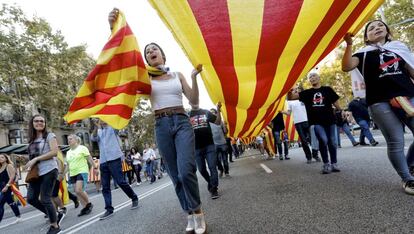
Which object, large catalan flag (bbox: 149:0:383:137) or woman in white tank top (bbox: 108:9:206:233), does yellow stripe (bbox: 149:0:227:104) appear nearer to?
large catalan flag (bbox: 149:0:383:137)

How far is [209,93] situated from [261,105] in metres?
1.24

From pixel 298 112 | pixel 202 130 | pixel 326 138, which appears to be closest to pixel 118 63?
pixel 202 130

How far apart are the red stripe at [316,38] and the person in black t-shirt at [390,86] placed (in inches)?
13.9

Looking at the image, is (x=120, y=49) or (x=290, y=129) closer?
(x=120, y=49)

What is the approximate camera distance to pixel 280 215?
3.47 metres

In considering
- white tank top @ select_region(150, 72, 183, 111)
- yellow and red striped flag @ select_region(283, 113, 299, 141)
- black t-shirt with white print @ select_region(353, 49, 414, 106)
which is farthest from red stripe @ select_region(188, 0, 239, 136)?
yellow and red striped flag @ select_region(283, 113, 299, 141)

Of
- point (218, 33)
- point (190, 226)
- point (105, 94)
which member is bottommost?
point (190, 226)

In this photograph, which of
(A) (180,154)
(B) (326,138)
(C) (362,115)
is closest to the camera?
(A) (180,154)

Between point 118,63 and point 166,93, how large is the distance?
2.06 feet

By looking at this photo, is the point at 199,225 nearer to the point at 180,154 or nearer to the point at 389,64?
the point at 180,154

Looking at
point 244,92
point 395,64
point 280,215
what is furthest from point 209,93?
point 395,64

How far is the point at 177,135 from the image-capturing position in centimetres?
329

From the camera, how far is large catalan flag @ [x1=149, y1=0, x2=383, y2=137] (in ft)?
10.4

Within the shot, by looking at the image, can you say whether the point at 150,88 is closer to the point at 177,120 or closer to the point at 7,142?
the point at 177,120
